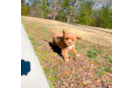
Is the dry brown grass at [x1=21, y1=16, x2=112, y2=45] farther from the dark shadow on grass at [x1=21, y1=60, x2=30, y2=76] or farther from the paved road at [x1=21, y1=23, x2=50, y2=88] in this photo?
the dark shadow on grass at [x1=21, y1=60, x2=30, y2=76]

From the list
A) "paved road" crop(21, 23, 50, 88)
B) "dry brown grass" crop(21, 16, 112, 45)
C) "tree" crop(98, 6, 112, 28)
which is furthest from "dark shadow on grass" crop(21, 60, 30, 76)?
"tree" crop(98, 6, 112, 28)

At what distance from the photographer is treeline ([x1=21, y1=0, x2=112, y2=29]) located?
2883 centimetres

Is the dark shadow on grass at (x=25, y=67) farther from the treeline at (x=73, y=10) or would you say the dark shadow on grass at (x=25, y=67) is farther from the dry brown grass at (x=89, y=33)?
the treeline at (x=73, y=10)

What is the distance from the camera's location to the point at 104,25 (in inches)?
1075

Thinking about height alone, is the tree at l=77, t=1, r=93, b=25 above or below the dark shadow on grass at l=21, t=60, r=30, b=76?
above

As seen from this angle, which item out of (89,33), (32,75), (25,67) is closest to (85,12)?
(89,33)

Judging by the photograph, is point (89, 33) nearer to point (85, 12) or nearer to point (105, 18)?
point (105, 18)

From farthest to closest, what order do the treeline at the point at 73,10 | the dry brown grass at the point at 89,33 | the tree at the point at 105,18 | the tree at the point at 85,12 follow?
the tree at the point at 85,12 → the treeline at the point at 73,10 → the tree at the point at 105,18 → the dry brown grass at the point at 89,33

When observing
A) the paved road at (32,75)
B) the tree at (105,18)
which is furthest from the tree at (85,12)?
the paved road at (32,75)

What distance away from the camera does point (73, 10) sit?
31078mm

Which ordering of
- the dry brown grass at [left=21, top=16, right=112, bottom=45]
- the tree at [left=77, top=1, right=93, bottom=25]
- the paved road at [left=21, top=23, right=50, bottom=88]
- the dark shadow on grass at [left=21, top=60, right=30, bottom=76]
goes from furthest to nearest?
the tree at [left=77, top=1, right=93, bottom=25] < the dry brown grass at [left=21, top=16, right=112, bottom=45] < the dark shadow on grass at [left=21, top=60, right=30, bottom=76] < the paved road at [left=21, top=23, right=50, bottom=88]

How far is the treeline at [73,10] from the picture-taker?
28828 mm
